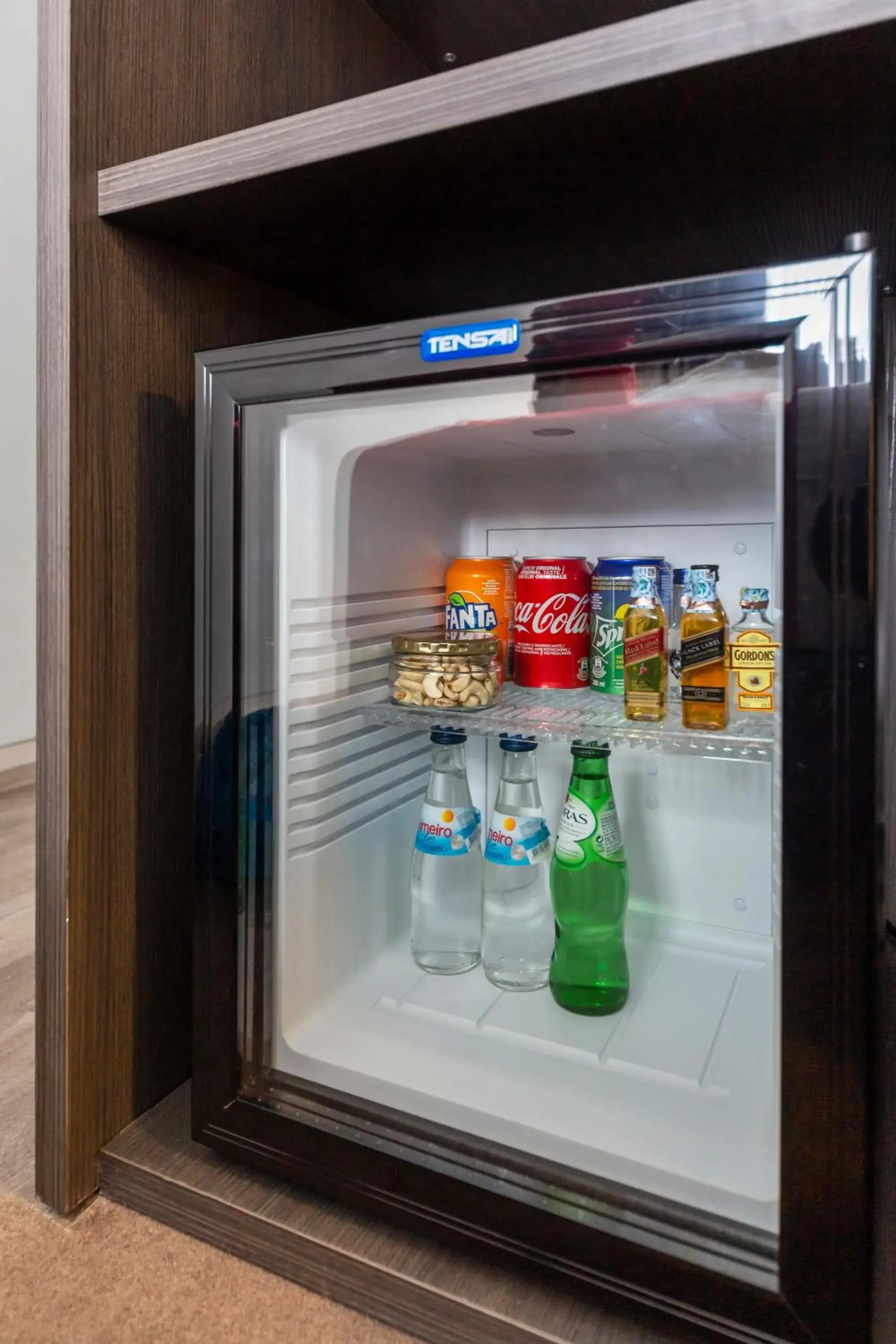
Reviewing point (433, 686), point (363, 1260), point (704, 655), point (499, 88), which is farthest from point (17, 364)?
point (363, 1260)

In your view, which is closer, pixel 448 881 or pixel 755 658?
pixel 755 658

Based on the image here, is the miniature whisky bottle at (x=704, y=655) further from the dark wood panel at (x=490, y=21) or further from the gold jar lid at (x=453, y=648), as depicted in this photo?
the dark wood panel at (x=490, y=21)

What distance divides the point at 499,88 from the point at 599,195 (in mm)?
245

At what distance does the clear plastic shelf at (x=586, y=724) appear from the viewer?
682 mm

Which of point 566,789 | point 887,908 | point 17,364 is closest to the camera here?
point 887,908

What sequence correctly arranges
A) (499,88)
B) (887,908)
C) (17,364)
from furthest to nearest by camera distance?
(17,364) → (887,908) → (499,88)

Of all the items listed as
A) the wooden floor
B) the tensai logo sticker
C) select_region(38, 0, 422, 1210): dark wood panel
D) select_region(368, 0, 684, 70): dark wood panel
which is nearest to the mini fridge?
the tensai logo sticker

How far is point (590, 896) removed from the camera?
3.09 ft

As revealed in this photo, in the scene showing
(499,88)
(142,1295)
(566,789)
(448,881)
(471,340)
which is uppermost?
(499,88)

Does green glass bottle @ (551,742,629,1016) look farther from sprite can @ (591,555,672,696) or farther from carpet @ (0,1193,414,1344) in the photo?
carpet @ (0,1193,414,1344)

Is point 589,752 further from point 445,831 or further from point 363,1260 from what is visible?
point 363,1260

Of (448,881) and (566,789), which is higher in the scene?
(566,789)

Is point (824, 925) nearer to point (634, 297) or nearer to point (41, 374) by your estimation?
point (634, 297)

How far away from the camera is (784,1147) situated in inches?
21.1
